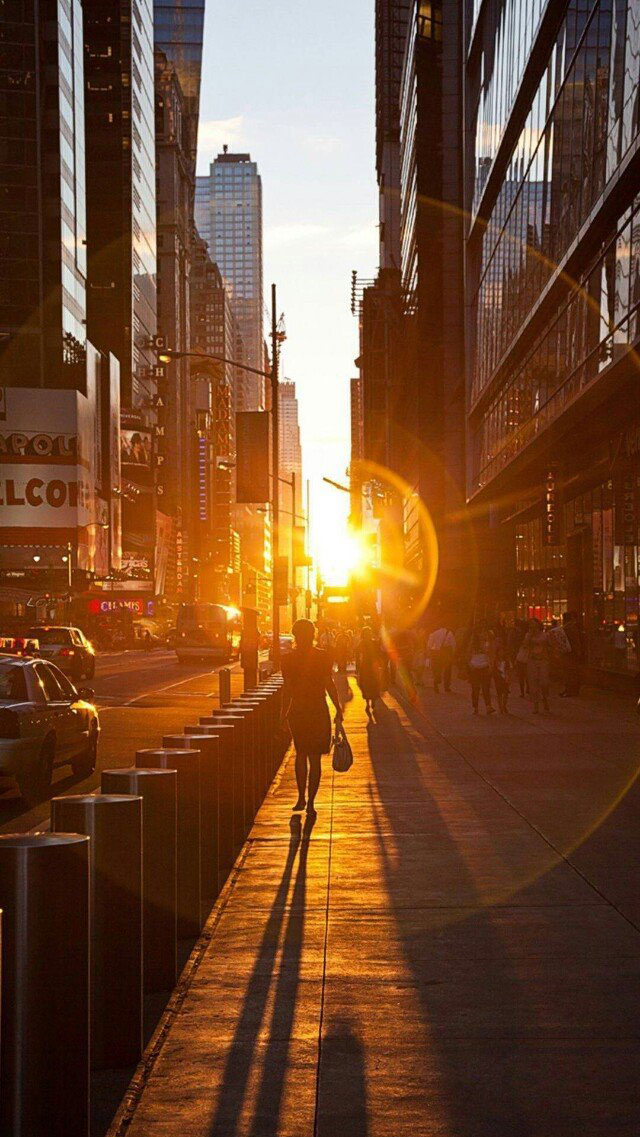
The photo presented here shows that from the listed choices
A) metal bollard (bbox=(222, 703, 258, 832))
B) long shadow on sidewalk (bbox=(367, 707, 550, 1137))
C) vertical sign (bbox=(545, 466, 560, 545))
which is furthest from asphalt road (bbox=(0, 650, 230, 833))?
vertical sign (bbox=(545, 466, 560, 545))

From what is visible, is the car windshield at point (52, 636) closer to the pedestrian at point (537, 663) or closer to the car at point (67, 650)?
the car at point (67, 650)

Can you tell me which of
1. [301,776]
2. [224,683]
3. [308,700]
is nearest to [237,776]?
[308,700]

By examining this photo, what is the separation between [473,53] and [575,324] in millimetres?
24443

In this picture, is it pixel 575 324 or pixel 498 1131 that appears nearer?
pixel 498 1131

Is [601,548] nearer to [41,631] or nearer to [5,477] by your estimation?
[41,631]

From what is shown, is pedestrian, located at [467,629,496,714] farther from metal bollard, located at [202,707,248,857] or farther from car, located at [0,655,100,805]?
metal bollard, located at [202,707,248,857]

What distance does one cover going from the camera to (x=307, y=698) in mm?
13477

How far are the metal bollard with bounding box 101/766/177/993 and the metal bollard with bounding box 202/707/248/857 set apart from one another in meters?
4.00

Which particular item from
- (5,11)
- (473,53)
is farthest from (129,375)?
(473,53)

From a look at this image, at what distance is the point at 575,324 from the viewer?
31.0 meters

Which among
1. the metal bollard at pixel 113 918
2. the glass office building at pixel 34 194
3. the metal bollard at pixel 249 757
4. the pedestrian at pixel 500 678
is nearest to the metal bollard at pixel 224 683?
the pedestrian at pixel 500 678

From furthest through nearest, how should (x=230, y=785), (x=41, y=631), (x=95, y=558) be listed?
(x=95, y=558) < (x=41, y=631) < (x=230, y=785)

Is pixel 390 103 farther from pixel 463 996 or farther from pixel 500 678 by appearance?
pixel 463 996

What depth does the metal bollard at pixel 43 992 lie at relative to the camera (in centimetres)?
443
